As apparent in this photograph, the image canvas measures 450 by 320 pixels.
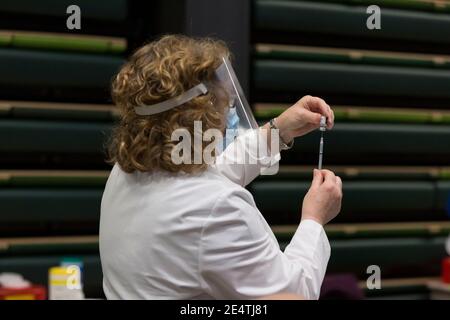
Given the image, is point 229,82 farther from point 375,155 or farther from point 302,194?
point 375,155

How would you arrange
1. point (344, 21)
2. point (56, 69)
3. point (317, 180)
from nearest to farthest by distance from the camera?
1. point (317, 180)
2. point (56, 69)
3. point (344, 21)

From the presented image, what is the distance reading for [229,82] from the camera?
179 centimetres

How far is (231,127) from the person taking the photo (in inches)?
78.9

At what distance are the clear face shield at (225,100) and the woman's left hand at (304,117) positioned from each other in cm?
13

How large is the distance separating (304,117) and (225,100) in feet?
1.41

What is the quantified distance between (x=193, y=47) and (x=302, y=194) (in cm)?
184

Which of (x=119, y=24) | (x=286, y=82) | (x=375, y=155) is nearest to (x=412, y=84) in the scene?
(x=375, y=155)


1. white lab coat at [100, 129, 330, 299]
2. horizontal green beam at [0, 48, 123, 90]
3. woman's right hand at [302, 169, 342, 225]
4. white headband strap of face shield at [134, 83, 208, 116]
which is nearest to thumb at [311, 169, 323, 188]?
woman's right hand at [302, 169, 342, 225]

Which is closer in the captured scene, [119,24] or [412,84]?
[119,24]

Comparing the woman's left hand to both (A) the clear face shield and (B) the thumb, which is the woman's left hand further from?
(B) the thumb

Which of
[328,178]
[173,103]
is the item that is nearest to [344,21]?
[328,178]

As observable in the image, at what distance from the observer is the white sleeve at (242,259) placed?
159 centimetres

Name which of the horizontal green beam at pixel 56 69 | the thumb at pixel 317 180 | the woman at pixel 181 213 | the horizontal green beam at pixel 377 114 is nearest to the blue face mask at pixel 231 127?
the woman at pixel 181 213

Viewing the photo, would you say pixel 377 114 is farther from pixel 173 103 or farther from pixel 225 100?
pixel 173 103
